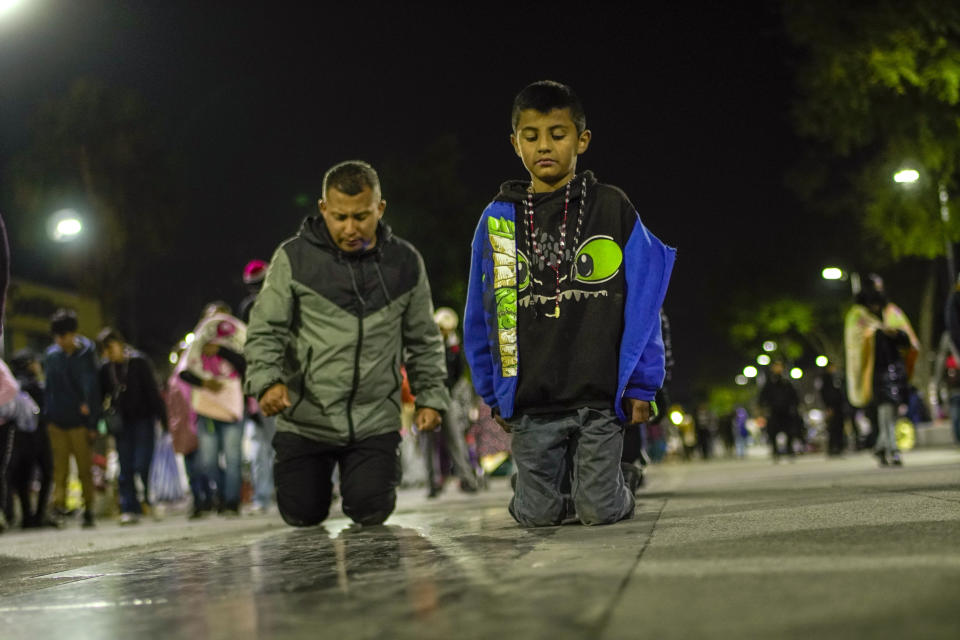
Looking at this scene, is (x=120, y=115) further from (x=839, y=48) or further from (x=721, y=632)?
(x=721, y=632)

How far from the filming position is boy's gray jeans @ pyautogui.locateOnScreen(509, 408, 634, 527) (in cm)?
482

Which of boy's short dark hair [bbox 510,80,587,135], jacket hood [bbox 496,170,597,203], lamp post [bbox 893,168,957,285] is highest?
lamp post [bbox 893,168,957,285]

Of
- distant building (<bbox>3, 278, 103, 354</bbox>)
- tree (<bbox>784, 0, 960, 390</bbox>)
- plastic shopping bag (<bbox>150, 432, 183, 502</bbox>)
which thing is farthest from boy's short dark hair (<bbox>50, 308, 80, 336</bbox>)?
distant building (<bbox>3, 278, 103, 354</bbox>)

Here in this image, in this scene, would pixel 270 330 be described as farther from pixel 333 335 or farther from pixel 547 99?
pixel 547 99

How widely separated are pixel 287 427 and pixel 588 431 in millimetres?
1959

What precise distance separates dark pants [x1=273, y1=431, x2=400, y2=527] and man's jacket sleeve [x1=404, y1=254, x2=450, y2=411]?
32 cm

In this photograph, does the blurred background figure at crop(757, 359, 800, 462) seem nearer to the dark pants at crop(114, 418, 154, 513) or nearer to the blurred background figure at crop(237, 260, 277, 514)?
the blurred background figure at crop(237, 260, 277, 514)

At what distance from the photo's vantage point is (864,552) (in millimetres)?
2881

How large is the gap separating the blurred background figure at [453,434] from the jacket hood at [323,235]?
6.01 metres

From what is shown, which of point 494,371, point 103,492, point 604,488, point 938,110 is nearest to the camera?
point 604,488

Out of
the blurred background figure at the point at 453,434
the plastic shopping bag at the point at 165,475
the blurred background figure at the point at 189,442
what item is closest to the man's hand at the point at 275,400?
the blurred background figure at the point at 189,442

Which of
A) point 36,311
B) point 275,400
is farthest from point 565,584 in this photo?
point 36,311

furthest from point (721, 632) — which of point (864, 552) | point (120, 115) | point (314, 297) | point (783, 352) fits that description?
point (783, 352)

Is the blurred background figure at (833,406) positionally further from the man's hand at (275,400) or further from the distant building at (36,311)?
the distant building at (36,311)
